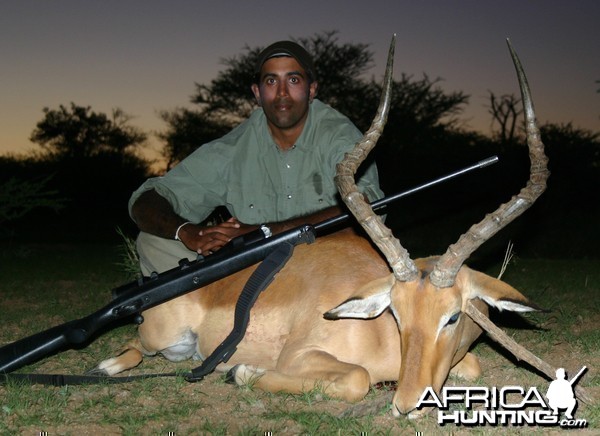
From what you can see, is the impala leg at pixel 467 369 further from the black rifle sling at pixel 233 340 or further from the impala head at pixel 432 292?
the black rifle sling at pixel 233 340

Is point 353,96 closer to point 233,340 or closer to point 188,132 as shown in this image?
point 188,132

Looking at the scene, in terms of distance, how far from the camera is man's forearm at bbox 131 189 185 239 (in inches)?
199

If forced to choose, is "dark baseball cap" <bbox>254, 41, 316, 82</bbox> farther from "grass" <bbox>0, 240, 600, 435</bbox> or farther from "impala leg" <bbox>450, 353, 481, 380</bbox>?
"impala leg" <bbox>450, 353, 481, 380</bbox>

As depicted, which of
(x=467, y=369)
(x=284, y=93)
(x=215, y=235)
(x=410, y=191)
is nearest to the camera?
(x=467, y=369)

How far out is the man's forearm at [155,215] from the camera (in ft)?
16.6

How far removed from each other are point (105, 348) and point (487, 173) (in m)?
19.1

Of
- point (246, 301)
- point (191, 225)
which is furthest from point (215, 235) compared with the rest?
point (246, 301)

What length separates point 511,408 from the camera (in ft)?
10.9

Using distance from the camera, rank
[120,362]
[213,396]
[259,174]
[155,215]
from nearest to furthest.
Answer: [213,396]
[120,362]
[155,215]
[259,174]

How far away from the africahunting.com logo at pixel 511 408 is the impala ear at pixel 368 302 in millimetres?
502

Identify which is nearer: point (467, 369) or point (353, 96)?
point (467, 369)

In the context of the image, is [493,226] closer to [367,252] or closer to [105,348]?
[367,252]

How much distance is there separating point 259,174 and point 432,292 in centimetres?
241

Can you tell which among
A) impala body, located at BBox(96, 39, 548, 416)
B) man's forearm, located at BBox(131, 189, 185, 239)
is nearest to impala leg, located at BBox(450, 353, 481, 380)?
impala body, located at BBox(96, 39, 548, 416)
